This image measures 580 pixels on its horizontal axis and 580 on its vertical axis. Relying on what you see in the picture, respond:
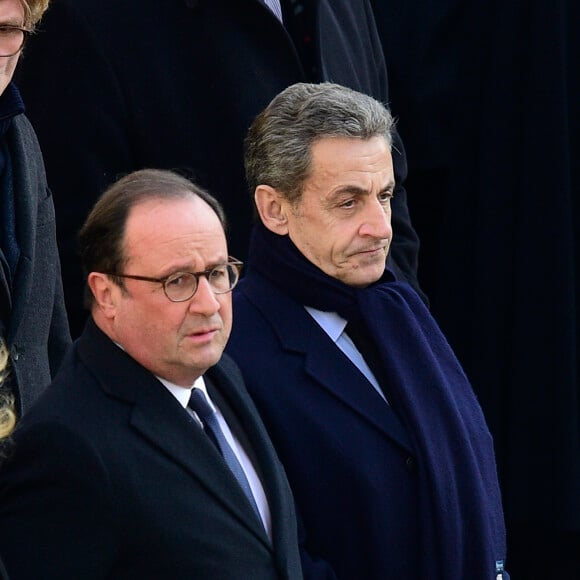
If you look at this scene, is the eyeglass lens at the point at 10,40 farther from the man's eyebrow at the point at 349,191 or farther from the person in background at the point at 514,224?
the person in background at the point at 514,224

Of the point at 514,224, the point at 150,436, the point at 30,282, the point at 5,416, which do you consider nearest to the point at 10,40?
the point at 30,282

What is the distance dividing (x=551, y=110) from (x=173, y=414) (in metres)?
2.14

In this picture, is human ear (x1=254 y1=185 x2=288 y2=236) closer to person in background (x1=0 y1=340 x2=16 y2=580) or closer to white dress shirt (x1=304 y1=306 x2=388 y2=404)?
white dress shirt (x1=304 y1=306 x2=388 y2=404)

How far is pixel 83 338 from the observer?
2.88 meters

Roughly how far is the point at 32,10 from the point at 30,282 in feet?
1.74

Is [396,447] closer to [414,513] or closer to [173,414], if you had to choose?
[414,513]

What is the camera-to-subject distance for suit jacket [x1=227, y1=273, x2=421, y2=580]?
10.7 ft

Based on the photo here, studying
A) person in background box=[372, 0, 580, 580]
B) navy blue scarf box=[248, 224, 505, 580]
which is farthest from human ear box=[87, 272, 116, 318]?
person in background box=[372, 0, 580, 580]

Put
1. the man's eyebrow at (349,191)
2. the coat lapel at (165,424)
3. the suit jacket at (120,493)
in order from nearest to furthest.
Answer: the suit jacket at (120,493) < the coat lapel at (165,424) < the man's eyebrow at (349,191)

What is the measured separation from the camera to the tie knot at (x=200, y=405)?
294 centimetres

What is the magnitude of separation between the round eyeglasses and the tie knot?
0.20 m

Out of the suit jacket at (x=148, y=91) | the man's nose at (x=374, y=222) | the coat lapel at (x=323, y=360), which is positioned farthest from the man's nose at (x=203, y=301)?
the suit jacket at (x=148, y=91)

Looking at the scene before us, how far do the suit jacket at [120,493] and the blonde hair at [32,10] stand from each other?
0.68 m

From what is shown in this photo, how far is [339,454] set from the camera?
10.7 feet
